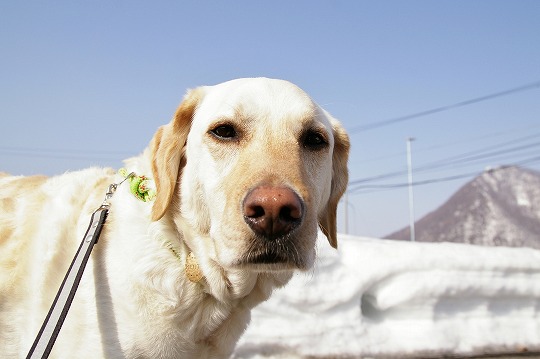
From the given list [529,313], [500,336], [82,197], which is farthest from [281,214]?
[529,313]

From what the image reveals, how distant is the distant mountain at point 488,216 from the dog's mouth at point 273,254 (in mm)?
146815

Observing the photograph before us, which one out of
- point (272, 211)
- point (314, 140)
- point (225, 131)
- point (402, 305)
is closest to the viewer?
point (272, 211)

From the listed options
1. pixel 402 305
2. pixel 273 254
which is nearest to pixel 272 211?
pixel 273 254

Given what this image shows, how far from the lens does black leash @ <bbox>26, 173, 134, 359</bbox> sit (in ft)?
7.00

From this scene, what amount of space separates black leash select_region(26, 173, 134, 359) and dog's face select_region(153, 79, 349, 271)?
0.30 meters

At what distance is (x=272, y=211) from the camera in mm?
1985

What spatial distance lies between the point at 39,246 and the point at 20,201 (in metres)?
0.43

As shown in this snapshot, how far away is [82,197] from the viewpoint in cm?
274

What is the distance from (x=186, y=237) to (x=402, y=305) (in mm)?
3952

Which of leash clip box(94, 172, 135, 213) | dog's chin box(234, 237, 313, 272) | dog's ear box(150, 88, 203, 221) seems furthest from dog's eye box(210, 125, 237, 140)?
dog's chin box(234, 237, 313, 272)

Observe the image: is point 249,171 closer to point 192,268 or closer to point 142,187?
point 192,268

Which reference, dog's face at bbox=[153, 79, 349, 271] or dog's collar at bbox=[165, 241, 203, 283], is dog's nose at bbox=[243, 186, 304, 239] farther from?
dog's collar at bbox=[165, 241, 203, 283]

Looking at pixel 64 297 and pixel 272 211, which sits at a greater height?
pixel 272 211

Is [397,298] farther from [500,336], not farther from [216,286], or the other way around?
[216,286]
